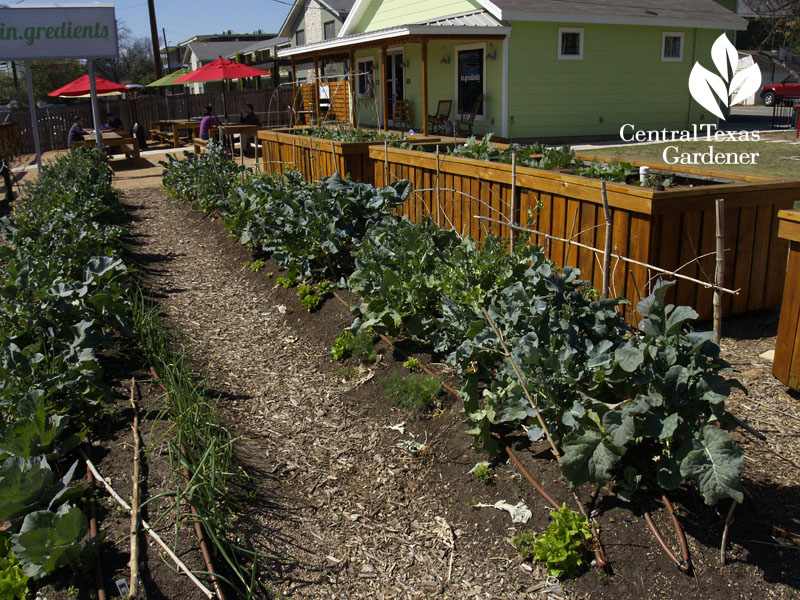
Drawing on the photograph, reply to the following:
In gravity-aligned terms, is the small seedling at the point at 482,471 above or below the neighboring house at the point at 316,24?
below

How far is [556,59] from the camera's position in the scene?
59.9 feet

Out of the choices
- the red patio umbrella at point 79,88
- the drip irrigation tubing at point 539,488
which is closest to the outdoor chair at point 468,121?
the red patio umbrella at point 79,88

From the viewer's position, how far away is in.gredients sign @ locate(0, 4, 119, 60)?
14.4 meters

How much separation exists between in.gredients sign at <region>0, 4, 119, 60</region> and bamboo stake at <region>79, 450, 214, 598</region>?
45.1 ft

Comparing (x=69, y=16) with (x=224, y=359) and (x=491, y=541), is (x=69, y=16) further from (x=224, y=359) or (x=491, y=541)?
(x=491, y=541)

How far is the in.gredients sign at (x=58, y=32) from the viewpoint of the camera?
47.1 feet

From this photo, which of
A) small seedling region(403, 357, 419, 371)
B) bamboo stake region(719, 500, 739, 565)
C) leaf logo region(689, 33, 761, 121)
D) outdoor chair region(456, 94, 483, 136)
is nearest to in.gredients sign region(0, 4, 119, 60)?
outdoor chair region(456, 94, 483, 136)

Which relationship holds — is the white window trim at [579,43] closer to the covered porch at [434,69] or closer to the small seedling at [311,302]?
the covered porch at [434,69]

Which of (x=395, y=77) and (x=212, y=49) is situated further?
(x=212, y=49)

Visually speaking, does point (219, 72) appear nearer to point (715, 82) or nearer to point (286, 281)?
point (715, 82)

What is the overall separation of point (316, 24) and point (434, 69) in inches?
532

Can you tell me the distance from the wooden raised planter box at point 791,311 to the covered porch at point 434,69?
11833mm

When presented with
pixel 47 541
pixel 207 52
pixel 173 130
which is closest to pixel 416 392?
pixel 47 541

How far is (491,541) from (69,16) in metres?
15.2
